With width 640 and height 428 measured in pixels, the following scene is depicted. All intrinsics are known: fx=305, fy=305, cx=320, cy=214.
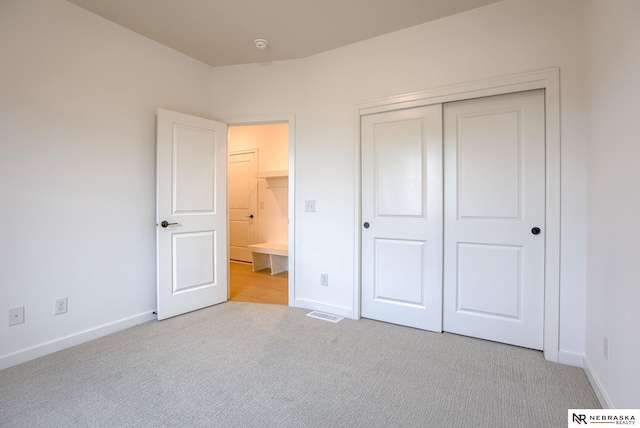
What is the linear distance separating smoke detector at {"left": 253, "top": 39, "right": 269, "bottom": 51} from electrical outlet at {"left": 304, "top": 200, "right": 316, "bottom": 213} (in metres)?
1.53

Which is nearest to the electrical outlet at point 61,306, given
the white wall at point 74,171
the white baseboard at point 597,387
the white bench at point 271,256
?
the white wall at point 74,171

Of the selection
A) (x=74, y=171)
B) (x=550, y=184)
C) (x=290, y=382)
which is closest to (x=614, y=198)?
(x=550, y=184)

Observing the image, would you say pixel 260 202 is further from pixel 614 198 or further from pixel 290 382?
pixel 614 198

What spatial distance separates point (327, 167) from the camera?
301cm

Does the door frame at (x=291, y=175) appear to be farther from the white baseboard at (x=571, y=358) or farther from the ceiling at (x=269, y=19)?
the white baseboard at (x=571, y=358)

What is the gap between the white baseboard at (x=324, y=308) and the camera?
2.93 metres

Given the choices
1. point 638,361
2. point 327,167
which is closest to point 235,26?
point 327,167

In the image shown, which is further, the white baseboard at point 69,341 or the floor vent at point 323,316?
the floor vent at point 323,316

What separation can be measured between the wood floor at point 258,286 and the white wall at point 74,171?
41.3 inches

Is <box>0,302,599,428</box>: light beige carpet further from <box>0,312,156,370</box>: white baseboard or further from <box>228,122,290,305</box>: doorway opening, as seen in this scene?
<box>228,122,290,305</box>: doorway opening

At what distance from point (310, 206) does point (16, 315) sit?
2350 millimetres

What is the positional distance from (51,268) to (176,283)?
956mm

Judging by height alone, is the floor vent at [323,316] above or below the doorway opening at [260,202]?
below

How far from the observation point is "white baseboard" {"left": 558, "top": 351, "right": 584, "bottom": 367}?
78.7 inches
